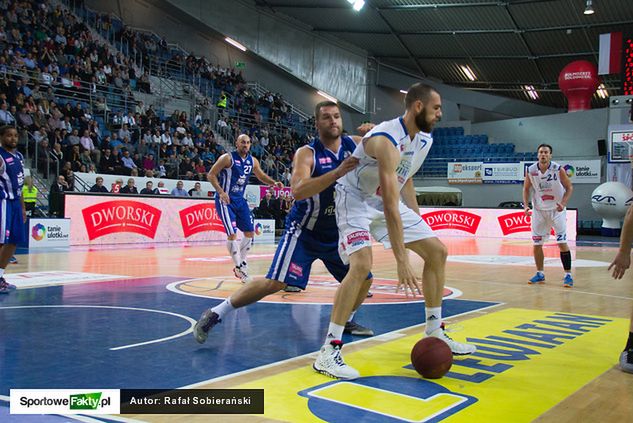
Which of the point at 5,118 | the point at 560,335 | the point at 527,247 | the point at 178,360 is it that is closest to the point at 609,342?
the point at 560,335

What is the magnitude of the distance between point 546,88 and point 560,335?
36.6 meters

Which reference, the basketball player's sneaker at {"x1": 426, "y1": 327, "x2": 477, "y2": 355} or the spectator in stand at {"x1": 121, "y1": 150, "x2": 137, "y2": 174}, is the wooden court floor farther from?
the spectator in stand at {"x1": 121, "y1": 150, "x2": 137, "y2": 174}

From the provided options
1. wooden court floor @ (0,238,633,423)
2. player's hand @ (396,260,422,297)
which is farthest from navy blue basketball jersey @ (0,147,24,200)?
player's hand @ (396,260,422,297)

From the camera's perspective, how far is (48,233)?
1544cm

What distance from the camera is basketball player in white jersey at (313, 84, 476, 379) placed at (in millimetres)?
4066

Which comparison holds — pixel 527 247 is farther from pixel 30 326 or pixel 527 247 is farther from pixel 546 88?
pixel 546 88

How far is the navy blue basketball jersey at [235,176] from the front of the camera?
964 centimetres

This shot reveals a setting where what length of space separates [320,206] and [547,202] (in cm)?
623

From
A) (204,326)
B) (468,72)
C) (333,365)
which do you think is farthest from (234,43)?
(333,365)

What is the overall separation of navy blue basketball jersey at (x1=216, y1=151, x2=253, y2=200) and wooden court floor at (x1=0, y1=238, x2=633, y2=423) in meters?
1.37

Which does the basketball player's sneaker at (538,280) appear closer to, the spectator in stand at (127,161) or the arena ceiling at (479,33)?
the spectator in stand at (127,161)

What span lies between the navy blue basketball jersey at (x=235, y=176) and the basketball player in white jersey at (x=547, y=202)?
457 cm

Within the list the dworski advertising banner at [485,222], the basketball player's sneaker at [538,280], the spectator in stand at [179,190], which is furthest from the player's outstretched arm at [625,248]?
the dworski advertising banner at [485,222]

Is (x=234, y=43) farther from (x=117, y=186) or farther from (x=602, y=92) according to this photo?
(x=602, y=92)
